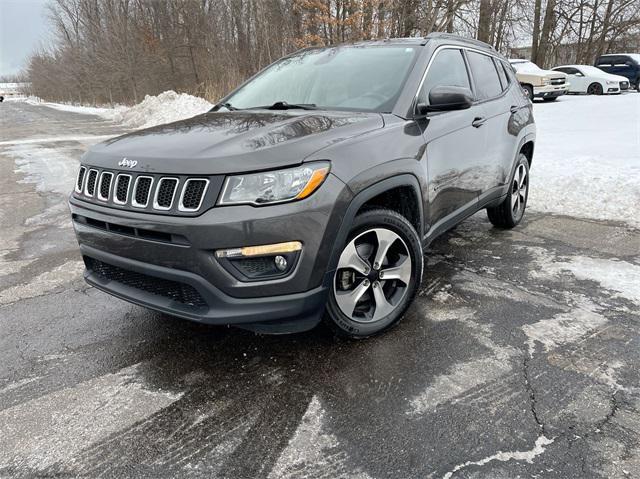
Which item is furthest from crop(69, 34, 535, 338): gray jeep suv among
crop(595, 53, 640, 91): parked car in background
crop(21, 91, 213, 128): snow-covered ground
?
crop(595, 53, 640, 91): parked car in background

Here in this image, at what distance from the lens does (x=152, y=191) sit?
2414 millimetres

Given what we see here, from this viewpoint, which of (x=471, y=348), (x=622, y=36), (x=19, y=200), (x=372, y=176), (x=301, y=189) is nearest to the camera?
(x=301, y=189)

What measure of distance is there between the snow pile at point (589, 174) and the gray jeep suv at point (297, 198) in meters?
2.87

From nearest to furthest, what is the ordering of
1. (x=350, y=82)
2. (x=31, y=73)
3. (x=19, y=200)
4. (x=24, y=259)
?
(x=350, y=82) < (x=24, y=259) < (x=19, y=200) < (x=31, y=73)

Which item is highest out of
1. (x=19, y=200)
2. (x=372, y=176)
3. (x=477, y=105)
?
(x=477, y=105)

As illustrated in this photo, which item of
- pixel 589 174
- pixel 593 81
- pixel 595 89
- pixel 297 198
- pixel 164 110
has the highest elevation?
pixel 297 198

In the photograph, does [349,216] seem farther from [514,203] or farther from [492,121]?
[514,203]

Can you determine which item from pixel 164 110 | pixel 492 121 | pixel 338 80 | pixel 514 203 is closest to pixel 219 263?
pixel 338 80

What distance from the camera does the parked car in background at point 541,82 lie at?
19484 millimetres

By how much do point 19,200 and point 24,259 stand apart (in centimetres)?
312

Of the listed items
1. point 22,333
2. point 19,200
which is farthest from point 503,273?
point 19,200

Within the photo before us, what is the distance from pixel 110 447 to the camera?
2162 millimetres

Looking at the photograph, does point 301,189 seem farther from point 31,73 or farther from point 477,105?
point 31,73

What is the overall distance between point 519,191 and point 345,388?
3.62 m
